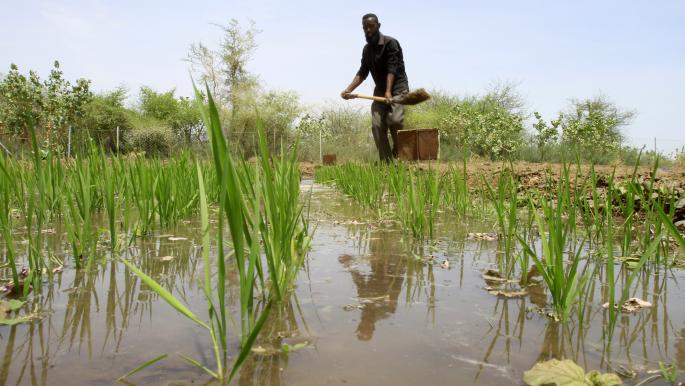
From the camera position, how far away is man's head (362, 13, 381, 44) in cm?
561

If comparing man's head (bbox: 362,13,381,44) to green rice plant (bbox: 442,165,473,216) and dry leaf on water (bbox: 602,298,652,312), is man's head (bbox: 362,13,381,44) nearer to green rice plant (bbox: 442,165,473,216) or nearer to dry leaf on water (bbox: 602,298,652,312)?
green rice plant (bbox: 442,165,473,216)

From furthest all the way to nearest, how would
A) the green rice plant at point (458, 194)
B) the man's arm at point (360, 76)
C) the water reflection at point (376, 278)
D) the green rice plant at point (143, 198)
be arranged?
the man's arm at point (360, 76) < the green rice plant at point (458, 194) < the green rice plant at point (143, 198) < the water reflection at point (376, 278)

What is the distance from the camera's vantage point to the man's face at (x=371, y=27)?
221 inches

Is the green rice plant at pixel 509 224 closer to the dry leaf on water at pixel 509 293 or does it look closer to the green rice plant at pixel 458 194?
the dry leaf on water at pixel 509 293

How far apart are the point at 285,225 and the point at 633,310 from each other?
90cm

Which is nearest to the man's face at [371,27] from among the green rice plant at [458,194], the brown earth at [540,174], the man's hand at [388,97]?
the man's hand at [388,97]

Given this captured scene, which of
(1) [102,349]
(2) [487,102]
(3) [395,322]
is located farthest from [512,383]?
(2) [487,102]

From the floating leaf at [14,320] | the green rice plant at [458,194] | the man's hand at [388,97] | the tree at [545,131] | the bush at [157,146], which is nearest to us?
the floating leaf at [14,320]

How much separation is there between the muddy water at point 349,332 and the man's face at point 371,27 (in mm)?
4553

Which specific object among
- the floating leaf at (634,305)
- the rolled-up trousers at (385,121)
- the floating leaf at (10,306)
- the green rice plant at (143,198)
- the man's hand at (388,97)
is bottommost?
the floating leaf at (634,305)

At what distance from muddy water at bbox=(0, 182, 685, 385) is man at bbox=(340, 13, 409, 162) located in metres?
4.27

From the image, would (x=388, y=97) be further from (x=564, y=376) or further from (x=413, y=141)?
(x=564, y=376)

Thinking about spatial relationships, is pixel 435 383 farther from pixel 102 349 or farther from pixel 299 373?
pixel 102 349

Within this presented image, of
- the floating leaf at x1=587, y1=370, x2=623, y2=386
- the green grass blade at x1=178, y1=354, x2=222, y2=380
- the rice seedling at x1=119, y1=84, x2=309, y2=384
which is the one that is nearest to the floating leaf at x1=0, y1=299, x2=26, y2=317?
the rice seedling at x1=119, y1=84, x2=309, y2=384
